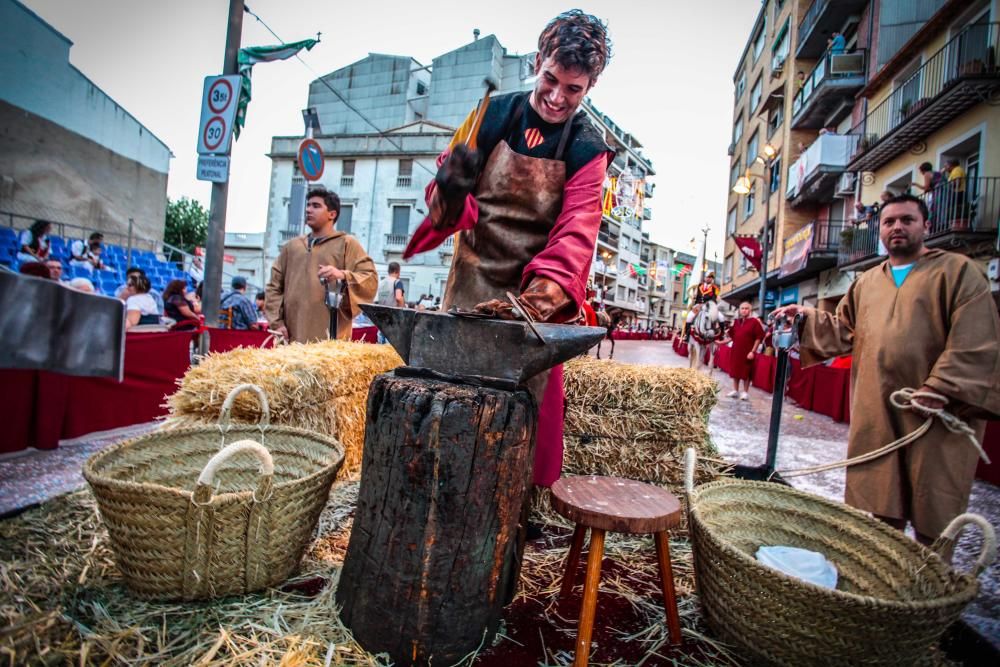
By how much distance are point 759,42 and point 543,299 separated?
36158 mm

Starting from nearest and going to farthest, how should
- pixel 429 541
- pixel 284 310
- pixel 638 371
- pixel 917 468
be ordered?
pixel 429 541 < pixel 917 468 < pixel 638 371 < pixel 284 310

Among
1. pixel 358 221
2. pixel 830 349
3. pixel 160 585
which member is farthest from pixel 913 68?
pixel 358 221

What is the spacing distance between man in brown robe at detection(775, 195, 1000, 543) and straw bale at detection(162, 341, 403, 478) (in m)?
2.69

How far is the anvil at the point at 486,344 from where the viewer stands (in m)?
1.71

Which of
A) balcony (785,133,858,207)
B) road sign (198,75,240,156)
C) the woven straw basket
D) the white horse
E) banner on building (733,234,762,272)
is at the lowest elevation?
the woven straw basket

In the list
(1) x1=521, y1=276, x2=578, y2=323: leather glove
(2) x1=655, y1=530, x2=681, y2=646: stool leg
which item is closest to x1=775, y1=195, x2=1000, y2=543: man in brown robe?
(2) x1=655, y1=530, x2=681, y2=646: stool leg

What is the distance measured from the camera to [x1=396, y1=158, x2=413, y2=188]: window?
32.5 m

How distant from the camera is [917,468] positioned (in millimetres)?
2500

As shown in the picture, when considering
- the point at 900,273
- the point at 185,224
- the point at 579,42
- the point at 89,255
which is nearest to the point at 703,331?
the point at 900,273

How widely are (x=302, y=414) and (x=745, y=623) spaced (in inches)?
103

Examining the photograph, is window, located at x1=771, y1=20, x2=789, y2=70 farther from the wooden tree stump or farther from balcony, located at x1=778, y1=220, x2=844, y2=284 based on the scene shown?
the wooden tree stump

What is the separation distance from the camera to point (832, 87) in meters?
17.4

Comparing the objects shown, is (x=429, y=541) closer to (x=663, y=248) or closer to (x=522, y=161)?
(x=522, y=161)

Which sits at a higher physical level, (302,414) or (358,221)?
(358,221)
